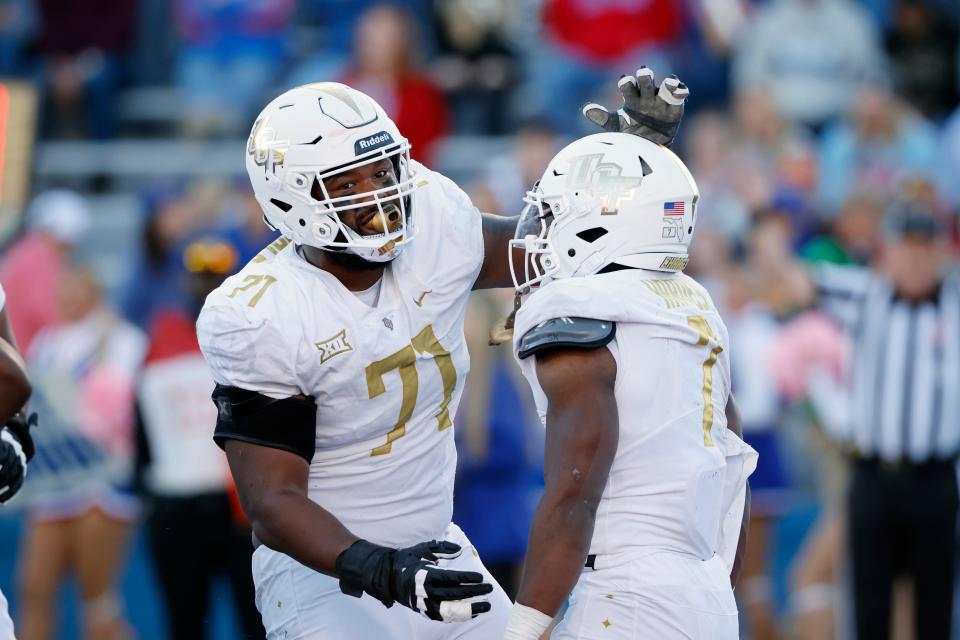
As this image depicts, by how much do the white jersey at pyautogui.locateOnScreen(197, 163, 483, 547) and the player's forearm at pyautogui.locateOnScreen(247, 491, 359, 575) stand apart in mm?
235

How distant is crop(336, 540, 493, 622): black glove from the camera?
320 cm

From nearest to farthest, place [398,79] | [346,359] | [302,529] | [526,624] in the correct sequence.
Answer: [526,624] → [302,529] → [346,359] → [398,79]

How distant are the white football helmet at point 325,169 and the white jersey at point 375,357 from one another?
0.10 m

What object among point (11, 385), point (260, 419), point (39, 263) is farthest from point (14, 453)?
point (39, 263)

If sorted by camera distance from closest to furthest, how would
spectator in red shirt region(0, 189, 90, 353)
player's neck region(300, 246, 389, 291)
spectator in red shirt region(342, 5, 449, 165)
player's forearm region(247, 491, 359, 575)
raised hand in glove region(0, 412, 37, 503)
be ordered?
1. player's forearm region(247, 491, 359, 575)
2. player's neck region(300, 246, 389, 291)
3. raised hand in glove region(0, 412, 37, 503)
4. spectator in red shirt region(0, 189, 90, 353)
5. spectator in red shirt region(342, 5, 449, 165)

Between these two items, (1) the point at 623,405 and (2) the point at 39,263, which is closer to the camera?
(1) the point at 623,405

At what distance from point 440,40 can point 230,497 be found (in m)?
4.51

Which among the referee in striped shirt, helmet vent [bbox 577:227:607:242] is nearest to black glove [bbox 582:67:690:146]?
helmet vent [bbox 577:227:607:242]

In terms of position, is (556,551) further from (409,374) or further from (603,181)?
(603,181)

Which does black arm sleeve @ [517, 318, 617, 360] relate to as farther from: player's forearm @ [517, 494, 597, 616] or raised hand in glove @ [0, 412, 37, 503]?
raised hand in glove @ [0, 412, 37, 503]

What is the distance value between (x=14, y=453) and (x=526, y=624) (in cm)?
147

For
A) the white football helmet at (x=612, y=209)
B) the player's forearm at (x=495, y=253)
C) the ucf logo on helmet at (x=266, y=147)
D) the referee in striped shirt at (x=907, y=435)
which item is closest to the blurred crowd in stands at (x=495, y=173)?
the referee in striped shirt at (x=907, y=435)

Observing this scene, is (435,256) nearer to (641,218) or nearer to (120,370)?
(641,218)

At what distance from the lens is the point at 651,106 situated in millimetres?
3592
